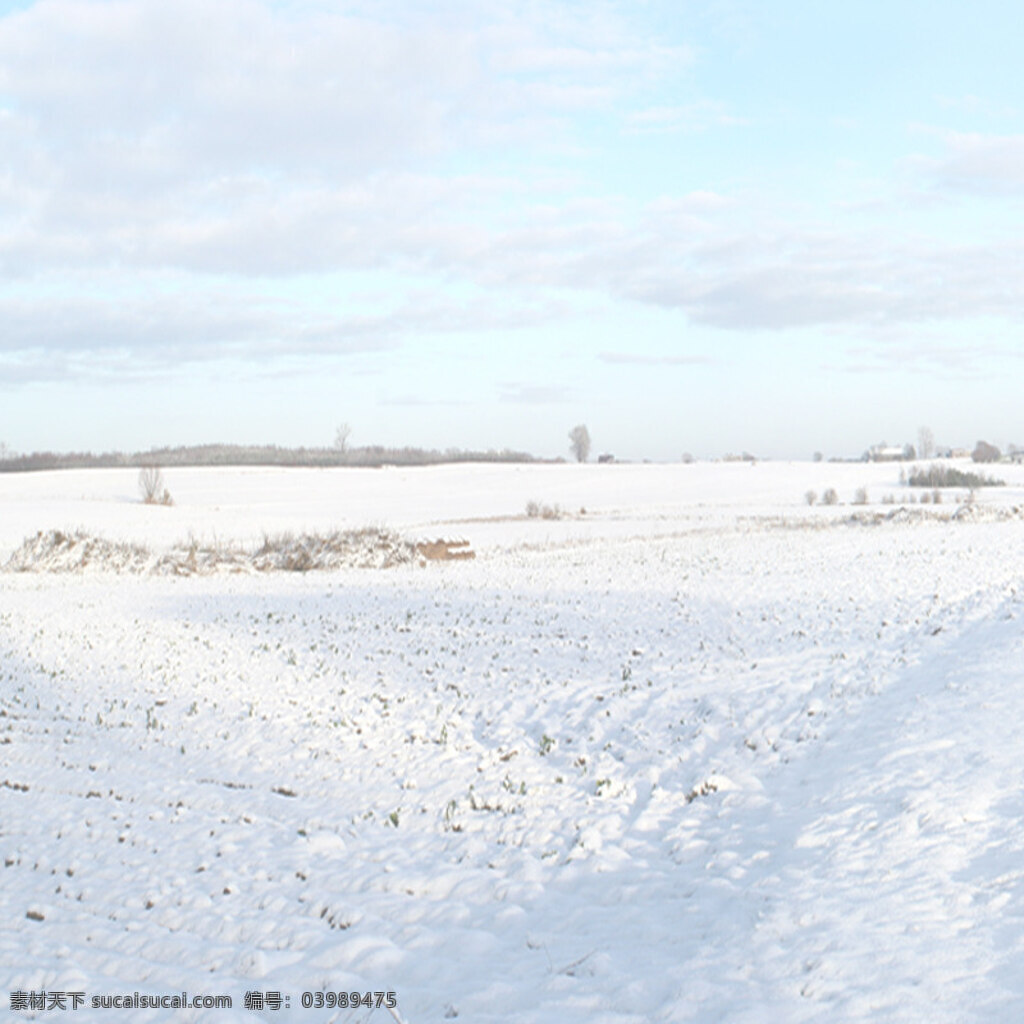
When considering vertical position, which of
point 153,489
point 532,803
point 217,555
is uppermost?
point 153,489

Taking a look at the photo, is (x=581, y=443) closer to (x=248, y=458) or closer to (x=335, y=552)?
(x=248, y=458)

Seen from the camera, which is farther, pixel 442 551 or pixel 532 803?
pixel 442 551

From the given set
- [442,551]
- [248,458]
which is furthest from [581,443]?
[442,551]

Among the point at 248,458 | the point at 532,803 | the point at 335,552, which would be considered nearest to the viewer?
the point at 532,803

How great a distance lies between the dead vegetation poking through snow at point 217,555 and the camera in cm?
3528

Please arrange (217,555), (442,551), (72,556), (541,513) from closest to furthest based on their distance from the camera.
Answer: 1. (72,556)
2. (217,555)
3. (442,551)
4. (541,513)

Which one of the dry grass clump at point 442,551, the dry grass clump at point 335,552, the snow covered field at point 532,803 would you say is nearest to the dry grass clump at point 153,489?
the dry grass clump at point 335,552

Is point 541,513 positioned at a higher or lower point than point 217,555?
higher

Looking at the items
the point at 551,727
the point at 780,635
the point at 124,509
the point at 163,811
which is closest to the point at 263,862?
the point at 163,811

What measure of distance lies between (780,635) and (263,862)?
476 inches

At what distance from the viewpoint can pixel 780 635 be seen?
17703mm

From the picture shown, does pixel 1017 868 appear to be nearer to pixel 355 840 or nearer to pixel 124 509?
pixel 355 840

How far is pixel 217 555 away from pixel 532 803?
29.6 metres

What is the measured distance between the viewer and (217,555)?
36781 millimetres
